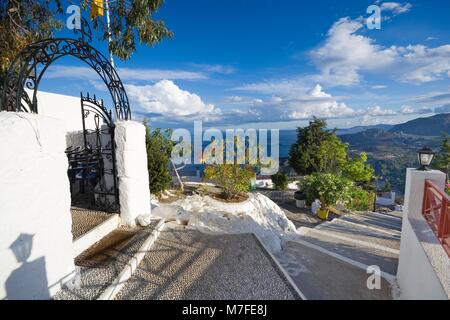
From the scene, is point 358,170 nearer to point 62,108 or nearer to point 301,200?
point 301,200

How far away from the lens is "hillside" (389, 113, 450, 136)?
12179 centimetres

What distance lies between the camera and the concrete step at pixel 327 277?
4023 mm

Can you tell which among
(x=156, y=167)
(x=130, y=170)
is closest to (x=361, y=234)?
(x=156, y=167)

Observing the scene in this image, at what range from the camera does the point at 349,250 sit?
6.00 metres

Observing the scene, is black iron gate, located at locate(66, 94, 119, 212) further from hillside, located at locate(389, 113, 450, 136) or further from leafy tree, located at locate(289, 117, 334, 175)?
hillside, located at locate(389, 113, 450, 136)

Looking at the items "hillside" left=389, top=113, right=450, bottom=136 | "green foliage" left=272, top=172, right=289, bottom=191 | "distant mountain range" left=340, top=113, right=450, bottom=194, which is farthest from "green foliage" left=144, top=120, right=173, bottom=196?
"hillside" left=389, top=113, right=450, bottom=136

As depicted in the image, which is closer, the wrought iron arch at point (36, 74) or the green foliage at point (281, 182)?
the wrought iron arch at point (36, 74)

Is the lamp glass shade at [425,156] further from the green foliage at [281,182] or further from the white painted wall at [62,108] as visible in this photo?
the green foliage at [281,182]

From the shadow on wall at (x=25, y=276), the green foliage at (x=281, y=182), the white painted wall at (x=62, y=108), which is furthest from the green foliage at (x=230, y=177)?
the green foliage at (x=281, y=182)

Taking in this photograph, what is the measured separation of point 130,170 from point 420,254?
5.03 m

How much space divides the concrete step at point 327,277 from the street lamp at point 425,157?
2.34 meters
